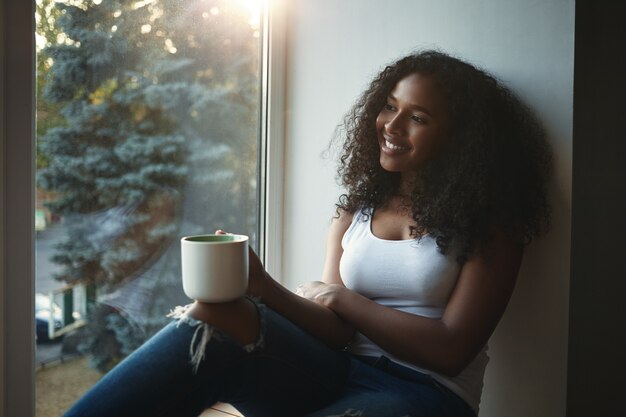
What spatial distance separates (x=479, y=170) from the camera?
121 cm

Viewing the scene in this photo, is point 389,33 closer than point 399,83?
No

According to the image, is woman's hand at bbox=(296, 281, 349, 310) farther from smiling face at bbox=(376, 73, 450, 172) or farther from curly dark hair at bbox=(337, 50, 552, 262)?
smiling face at bbox=(376, 73, 450, 172)

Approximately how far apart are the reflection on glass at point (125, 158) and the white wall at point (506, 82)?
0.27 meters

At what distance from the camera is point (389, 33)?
158cm

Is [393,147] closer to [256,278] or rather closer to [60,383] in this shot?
[256,278]

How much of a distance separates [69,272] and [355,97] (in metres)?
0.93

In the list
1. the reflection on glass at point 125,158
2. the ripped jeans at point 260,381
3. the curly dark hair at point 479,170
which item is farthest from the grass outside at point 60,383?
the curly dark hair at point 479,170

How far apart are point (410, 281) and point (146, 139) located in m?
0.79

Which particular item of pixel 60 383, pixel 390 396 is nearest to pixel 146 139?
pixel 60 383

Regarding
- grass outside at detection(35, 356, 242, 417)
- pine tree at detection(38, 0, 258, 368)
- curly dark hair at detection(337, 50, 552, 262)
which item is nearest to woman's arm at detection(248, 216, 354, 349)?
curly dark hair at detection(337, 50, 552, 262)

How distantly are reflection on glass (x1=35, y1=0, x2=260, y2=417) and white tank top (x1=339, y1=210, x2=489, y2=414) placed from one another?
592 millimetres

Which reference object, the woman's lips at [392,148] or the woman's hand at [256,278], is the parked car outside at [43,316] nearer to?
the woman's hand at [256,278]

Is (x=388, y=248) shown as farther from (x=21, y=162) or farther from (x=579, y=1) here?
(x=21, y=162)

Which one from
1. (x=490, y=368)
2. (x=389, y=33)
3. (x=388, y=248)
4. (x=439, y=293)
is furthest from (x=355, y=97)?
(x=490, y=368)
